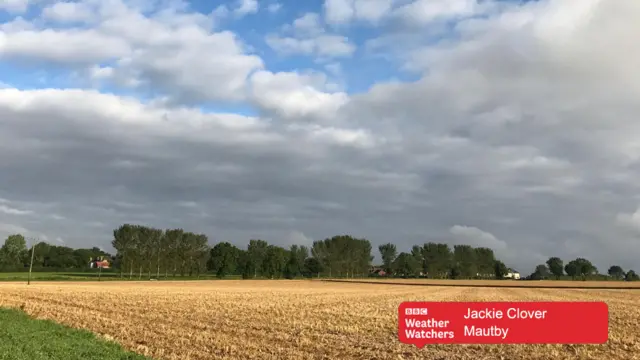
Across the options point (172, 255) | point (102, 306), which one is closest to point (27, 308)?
point (102, 306)

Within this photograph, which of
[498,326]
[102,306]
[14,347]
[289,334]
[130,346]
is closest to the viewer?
[14,347]

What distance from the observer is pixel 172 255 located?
196000 mm

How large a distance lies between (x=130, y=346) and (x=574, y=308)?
20891 millimetres

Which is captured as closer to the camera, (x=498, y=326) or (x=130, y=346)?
(x=130, y=346)

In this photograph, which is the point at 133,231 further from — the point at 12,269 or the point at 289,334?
the point at 289,334
